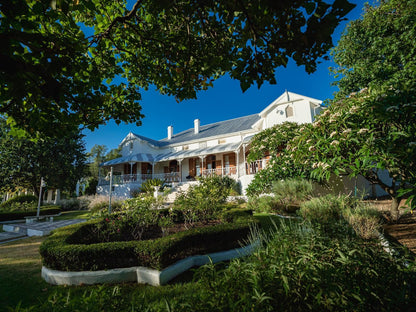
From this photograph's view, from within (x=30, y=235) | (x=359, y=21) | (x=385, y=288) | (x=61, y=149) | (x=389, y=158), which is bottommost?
(x=30, y=235)

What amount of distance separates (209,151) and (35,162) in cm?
1799

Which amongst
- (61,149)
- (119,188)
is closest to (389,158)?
(119,188)

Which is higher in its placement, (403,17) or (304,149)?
(403,17)

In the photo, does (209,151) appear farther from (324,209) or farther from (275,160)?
(324,209)

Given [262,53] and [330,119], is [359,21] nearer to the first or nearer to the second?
[330,119]

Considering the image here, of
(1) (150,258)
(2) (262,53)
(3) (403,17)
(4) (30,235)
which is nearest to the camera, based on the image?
(2) (262,53)

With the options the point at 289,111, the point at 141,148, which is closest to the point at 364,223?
the point at 289,111

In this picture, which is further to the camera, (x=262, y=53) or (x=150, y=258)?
(x=150, y=258)

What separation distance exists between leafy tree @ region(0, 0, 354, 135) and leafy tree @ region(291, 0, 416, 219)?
2.76m

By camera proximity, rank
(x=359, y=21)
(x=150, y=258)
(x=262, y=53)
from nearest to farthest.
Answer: (x=262, y=53)
(x=150, y=258)
(x=359, y=21)

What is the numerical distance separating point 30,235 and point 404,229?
558 inches

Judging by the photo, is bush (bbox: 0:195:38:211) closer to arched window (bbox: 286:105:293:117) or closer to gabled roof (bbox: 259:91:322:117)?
gabled roof (bbox: 259:91:322:117)

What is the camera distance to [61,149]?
21.6 metres

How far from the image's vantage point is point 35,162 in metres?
19.9
